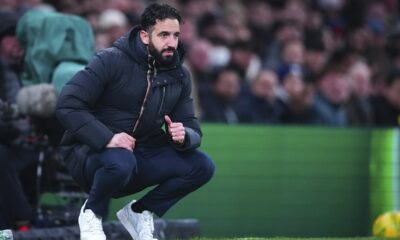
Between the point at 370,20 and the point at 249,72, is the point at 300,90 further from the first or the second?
the point at 370,20

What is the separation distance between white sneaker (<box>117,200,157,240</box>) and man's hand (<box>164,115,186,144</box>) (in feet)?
2.07

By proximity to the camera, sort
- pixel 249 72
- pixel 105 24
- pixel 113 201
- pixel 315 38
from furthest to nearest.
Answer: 1. pixel 315 38
2. pixel 249 72
3. pixel 105 24
4. pixel 113 201

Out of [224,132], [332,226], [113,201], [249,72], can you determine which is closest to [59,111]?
[113,201]

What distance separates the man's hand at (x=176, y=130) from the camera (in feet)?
29.4

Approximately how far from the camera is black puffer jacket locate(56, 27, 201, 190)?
8836 millimetres

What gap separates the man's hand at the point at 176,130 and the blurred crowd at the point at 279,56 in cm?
410

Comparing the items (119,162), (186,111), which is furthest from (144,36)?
(119,162)

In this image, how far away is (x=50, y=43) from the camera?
11.2 meters

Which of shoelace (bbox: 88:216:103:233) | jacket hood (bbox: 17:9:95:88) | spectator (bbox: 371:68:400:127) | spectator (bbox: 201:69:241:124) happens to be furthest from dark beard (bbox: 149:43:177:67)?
spectator (bbox: 371:68:400:127)

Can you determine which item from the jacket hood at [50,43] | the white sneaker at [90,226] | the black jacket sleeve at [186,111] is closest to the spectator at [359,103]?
the jacket hood at [50,43]

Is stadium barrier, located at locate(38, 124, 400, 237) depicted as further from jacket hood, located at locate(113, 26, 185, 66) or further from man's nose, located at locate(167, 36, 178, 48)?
man's nose, located at locate(167, 36, 178, 48)

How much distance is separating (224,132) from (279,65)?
3.96 meters

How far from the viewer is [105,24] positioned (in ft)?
49.1

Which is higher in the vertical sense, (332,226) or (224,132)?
(224,132)
